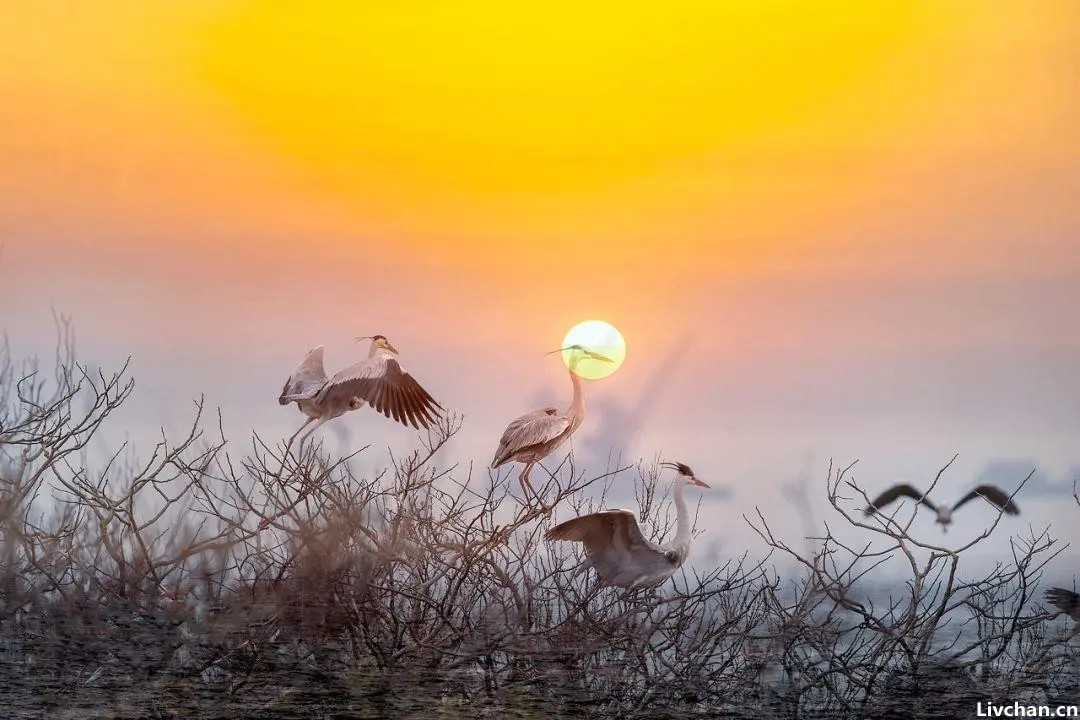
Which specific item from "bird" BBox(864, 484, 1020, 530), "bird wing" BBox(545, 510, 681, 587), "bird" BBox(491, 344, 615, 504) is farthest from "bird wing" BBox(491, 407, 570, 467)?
Answer: "bird" BBox(864, 484, 1020, 530)

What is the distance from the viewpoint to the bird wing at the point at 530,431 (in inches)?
332

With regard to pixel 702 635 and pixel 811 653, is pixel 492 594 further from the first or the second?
pixel 811 653

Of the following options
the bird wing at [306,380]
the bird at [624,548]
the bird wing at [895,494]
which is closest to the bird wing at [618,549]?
the bird at [624,548]

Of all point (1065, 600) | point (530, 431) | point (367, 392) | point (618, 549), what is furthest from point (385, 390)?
point (1065, 600)

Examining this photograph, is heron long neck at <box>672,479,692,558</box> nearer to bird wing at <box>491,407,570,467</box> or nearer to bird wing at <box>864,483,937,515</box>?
bird wing at <box>491,407,570,467</box>

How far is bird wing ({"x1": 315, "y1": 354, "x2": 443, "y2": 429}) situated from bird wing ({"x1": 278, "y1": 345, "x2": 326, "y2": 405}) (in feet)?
1.26

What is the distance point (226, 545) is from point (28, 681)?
4.85ft

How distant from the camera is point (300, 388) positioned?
31.1 ft

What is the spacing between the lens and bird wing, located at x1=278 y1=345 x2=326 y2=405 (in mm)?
9344

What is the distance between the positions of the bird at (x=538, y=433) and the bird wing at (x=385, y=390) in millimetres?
568

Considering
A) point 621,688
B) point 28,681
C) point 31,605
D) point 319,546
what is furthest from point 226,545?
point 621,688

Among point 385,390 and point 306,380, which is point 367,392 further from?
point 306,380

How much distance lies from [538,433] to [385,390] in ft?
3.85

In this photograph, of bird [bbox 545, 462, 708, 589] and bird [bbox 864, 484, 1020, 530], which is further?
bird [bbox 864, 484, 1020, 530]
